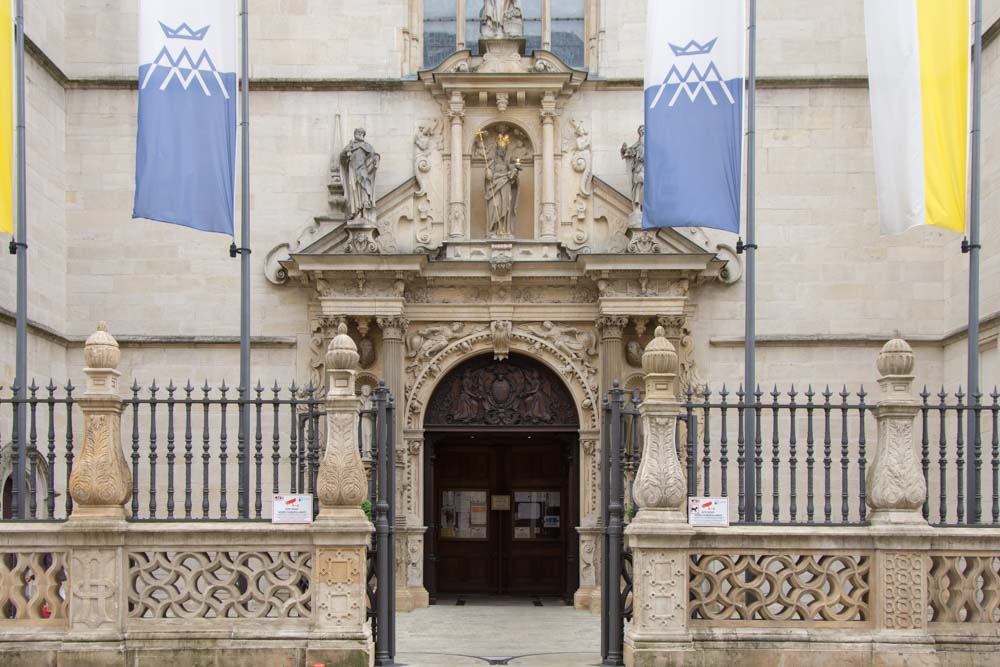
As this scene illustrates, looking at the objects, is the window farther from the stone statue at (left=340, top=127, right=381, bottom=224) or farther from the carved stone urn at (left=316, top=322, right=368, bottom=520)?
the carved stone urn at (left=316, top=322, right=368, bottom=520)

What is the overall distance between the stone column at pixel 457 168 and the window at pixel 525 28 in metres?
1.24

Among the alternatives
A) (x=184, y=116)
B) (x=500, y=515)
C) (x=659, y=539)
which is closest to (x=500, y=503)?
(x=500, y=515)

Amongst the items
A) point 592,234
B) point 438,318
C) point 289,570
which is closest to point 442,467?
point 438,318

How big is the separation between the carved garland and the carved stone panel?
0.37m

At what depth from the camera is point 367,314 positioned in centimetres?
1847

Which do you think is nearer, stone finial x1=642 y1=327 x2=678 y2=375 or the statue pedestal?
stone finial x1=642 y1=327 x2=678 y2=375

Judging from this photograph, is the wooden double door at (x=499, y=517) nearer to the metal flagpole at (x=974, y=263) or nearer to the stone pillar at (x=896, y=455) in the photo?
the metal flagpole at (x=974, y=263)

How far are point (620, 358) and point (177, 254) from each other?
6539mm

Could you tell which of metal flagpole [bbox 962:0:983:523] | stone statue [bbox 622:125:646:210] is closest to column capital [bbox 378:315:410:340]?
stone statue [bbox 622:125:646:210]

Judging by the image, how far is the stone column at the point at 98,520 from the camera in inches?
415

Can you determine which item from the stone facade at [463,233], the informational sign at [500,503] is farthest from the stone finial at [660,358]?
the informational sign at [500,503]

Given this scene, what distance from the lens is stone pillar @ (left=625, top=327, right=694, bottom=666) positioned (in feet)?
34.8

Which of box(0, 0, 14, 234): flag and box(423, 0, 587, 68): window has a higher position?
box(423, 0, 587, 68): window

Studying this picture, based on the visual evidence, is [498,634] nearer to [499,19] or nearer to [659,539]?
[659,539]
